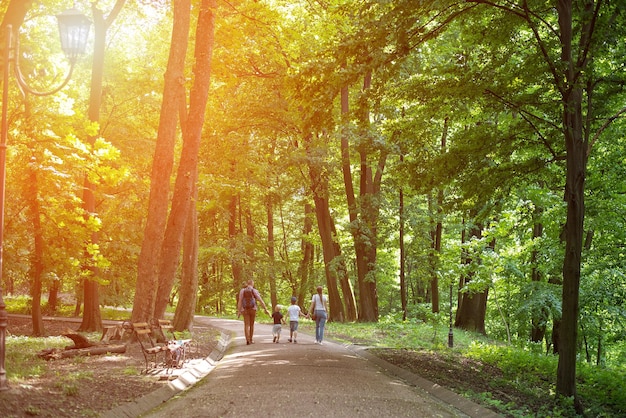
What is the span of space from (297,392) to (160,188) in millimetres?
8756

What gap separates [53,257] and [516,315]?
15.0 metres

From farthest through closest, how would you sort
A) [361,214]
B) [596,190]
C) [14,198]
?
[361,214] → [14,198] → [596,190]

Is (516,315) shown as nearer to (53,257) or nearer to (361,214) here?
(361,214)

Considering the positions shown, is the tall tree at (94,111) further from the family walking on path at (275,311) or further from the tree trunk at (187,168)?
the family walking on path at (275,311)

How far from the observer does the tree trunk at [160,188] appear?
57.3 feet

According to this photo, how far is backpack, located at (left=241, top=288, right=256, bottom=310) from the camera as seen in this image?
2052 cm

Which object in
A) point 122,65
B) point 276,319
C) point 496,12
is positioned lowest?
point 276,319

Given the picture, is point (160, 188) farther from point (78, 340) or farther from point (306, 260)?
point (306, 260)

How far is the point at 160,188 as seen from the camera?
1781cm

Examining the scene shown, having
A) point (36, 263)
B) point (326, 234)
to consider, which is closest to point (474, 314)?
point (326, 234)

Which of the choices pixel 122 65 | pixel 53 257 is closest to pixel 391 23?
pixel 53 257

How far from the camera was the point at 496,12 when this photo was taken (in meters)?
14.8

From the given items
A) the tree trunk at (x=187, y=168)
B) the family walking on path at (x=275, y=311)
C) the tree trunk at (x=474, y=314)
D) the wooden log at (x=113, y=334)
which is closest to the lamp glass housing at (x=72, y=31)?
the wooden log at (x=113, y=334)

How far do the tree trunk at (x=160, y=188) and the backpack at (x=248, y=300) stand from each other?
10.9 feet
